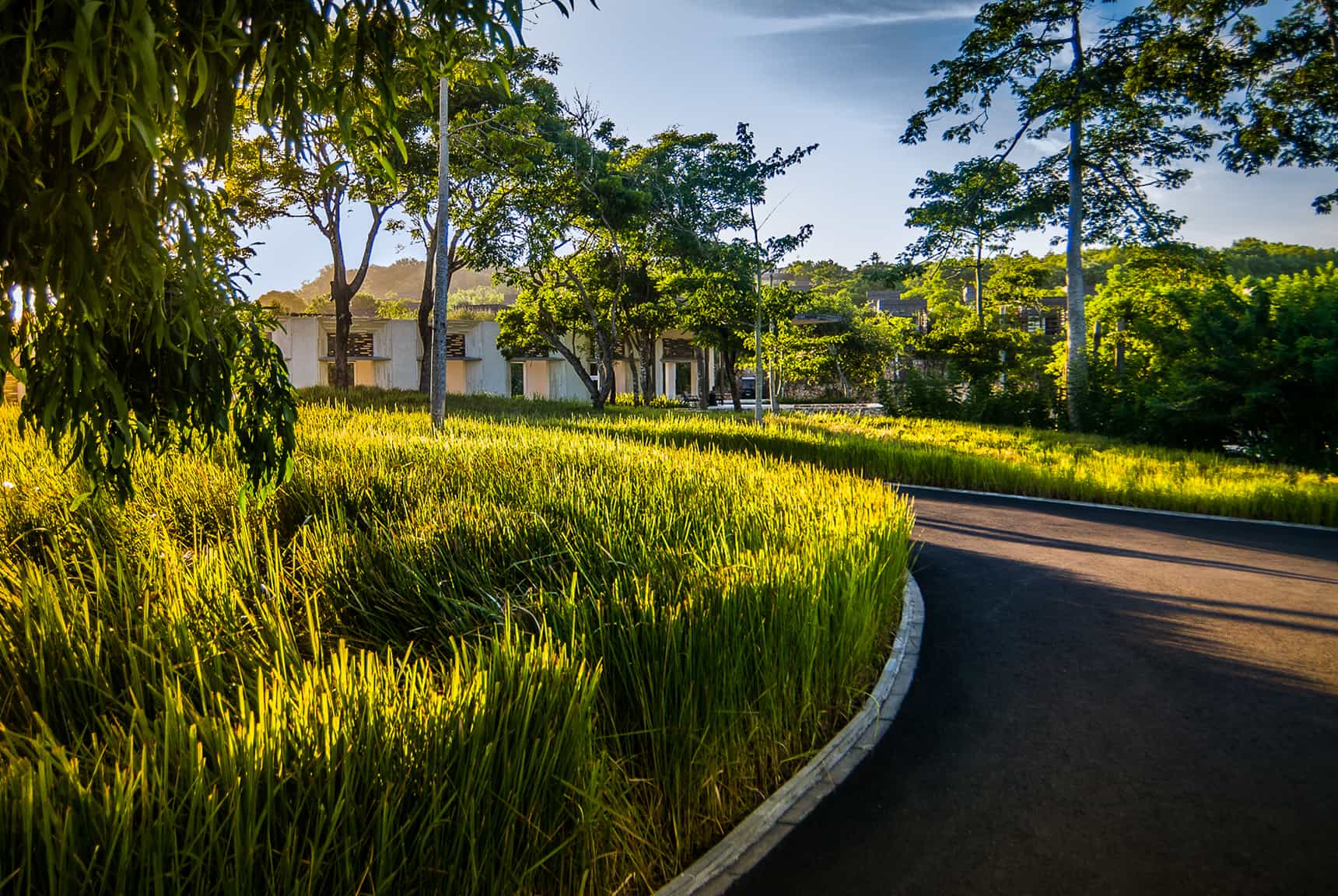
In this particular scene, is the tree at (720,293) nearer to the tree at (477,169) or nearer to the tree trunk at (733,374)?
the tree trunk at (733,374)

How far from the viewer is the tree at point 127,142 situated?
206cm

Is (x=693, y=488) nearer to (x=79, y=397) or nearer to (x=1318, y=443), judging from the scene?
(x=79, y=397)

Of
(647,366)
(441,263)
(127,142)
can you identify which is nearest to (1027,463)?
(441,263)

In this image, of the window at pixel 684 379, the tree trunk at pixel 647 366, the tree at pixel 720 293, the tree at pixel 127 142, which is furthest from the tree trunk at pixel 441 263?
the window at pixel 684 379

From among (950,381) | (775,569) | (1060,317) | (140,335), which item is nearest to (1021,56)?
(950,381)

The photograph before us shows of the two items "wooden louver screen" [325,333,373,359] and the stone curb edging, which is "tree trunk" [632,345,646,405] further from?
the stone curb edging

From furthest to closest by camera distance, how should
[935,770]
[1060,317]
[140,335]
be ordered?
A: 1. [1060,317]
2. [935,770]
3. [140,335]

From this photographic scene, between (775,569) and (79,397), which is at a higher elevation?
(79,397)

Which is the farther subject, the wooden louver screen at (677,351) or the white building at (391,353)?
the wooden louver screen at (677,351)

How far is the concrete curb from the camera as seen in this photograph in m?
10.8

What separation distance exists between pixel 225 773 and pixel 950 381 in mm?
26674

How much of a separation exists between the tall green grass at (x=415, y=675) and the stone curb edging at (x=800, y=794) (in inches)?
5.0

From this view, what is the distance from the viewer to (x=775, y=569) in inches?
186

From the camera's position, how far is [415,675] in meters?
2.68
